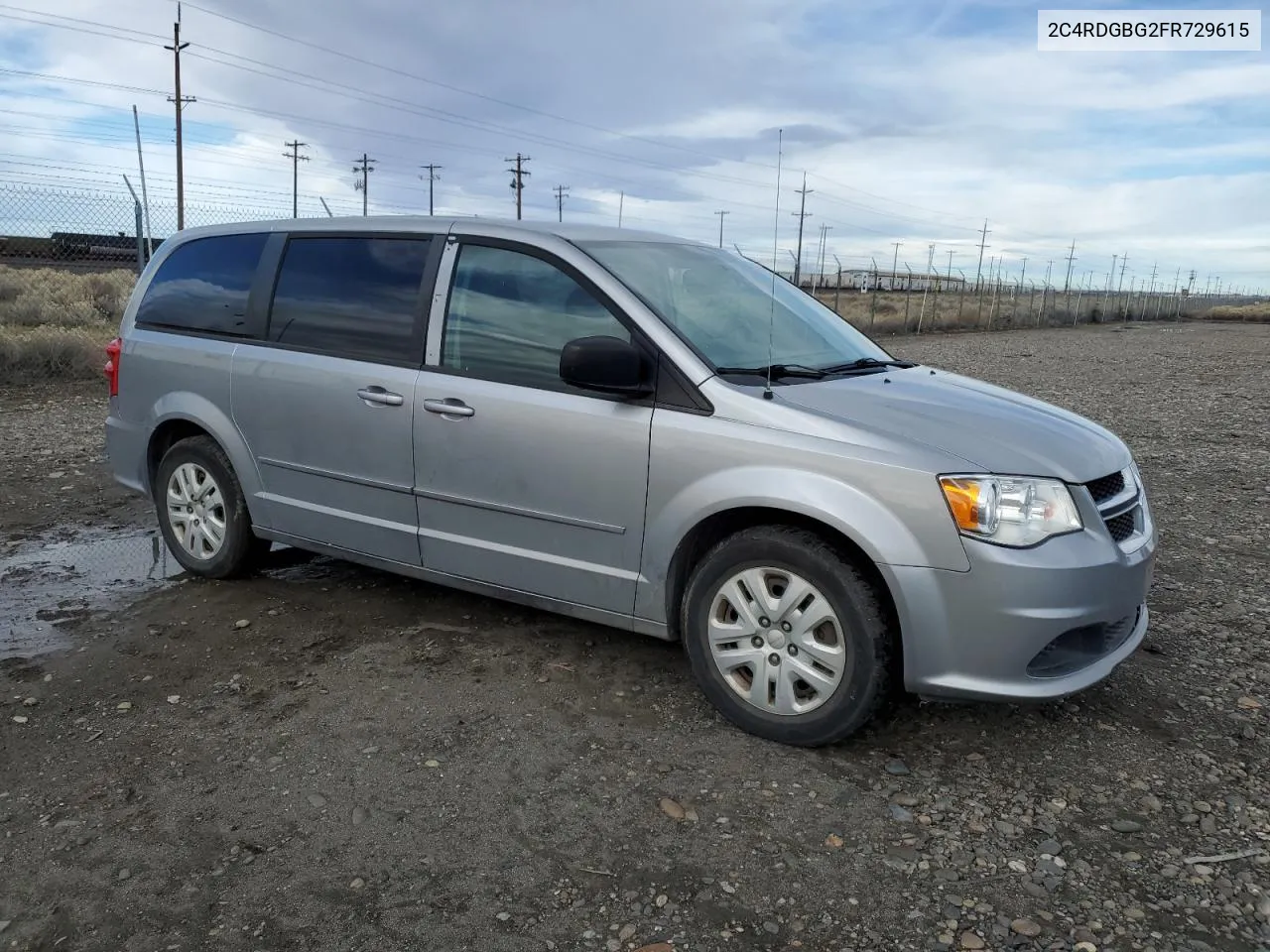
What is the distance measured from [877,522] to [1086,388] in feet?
43.0

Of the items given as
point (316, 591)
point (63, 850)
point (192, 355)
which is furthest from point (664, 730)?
point (192, 355)

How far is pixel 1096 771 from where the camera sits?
3.33 m

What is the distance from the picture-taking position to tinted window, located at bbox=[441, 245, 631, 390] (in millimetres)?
3883

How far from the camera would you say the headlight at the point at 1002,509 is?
122 inches

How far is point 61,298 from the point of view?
2072cm

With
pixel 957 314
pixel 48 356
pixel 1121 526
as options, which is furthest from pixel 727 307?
pixel 957 314

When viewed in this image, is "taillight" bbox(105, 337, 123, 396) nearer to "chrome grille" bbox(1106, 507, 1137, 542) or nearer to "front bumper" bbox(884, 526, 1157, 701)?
"front bumper" bbox(884, 526, 1157, 701)

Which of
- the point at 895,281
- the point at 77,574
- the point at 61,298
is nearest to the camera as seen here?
the point at 77,574

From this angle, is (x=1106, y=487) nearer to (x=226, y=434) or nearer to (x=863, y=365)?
(x=863, y=365)

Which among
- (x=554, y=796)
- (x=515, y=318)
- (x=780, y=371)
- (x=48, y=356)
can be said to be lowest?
(x=554, y=796)

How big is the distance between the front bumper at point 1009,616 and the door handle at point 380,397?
7.15ft

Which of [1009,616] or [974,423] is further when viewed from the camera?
[974,423]

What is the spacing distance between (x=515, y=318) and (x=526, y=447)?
0.56 metres

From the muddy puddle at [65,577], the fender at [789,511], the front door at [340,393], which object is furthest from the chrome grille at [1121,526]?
the muddy puddle at [65,577]
